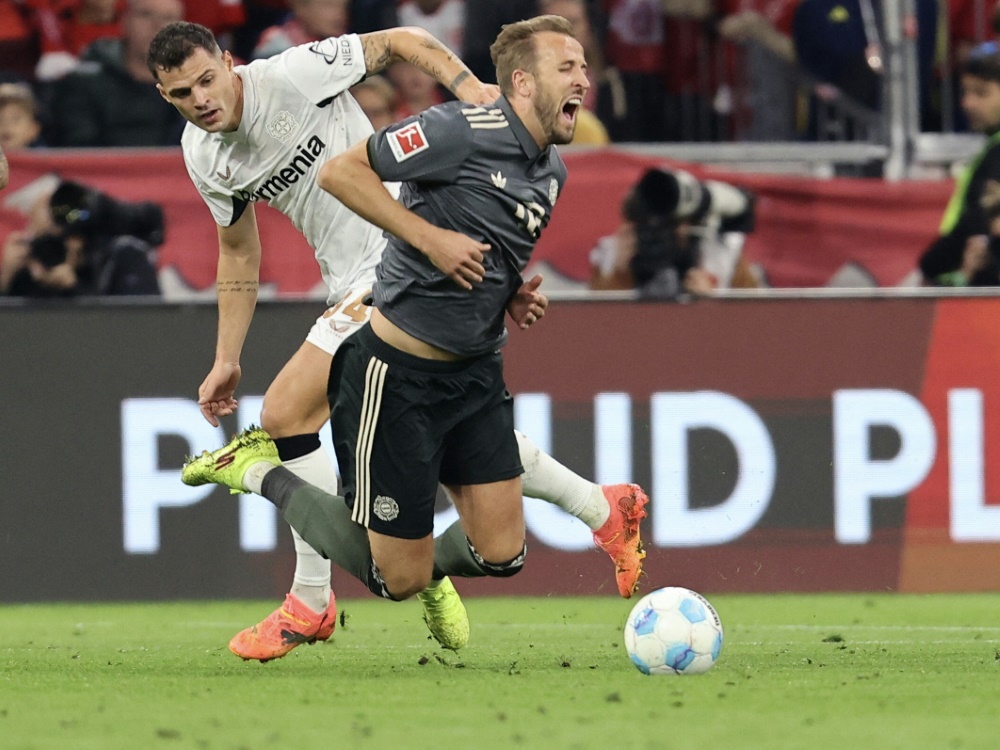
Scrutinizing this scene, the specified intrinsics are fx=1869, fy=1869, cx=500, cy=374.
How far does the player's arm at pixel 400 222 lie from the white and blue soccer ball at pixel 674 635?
44.5 inches

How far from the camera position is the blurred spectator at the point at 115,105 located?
1055 centimetres

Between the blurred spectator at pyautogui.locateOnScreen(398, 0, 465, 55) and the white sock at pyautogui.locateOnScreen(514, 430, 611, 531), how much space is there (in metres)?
5.32

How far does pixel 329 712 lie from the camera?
16.3ft

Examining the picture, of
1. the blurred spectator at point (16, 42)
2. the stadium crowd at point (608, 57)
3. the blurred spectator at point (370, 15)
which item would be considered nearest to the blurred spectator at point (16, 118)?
the stadium crowd at point (608, 57)

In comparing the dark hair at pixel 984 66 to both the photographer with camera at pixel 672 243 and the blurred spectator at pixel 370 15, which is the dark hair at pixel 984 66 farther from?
the blurred spectator at pixel 370 15

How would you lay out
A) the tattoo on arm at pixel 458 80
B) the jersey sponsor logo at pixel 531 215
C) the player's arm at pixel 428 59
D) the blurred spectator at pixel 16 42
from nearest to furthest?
the jersey sponsor logo at pixel 531 215 → the player's arm at pixel 428 59 → the tattoo on arm at pixel 458 80 → the blurred spectator at pixel 16 42

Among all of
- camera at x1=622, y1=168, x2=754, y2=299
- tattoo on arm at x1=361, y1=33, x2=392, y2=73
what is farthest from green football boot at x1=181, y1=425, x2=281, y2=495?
camera at x1=622, y1=168, x2=754, y2=299

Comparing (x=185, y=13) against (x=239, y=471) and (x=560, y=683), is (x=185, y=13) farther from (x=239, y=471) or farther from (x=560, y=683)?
(x=560, y=683)

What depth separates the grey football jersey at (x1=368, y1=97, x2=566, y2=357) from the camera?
17.6 feet

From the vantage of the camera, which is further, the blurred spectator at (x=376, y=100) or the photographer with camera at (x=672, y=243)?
the blurred spectator at (x=376, y=100)

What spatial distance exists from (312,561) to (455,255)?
1.52m

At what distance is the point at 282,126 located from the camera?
20.7ft

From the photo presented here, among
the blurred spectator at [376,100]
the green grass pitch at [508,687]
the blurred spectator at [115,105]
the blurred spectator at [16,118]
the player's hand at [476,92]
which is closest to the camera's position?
the green grass pitch at [508,687]

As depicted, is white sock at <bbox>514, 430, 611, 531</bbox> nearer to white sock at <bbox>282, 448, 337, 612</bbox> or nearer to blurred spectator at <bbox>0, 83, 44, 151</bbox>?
white sock at <bbox>282, 448, 337, 612</bbox>
